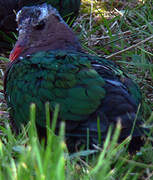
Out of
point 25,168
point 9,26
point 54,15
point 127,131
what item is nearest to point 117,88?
point 127,131

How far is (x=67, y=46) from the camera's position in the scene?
7.79 feet

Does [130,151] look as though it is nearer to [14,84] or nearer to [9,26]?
[14,84]

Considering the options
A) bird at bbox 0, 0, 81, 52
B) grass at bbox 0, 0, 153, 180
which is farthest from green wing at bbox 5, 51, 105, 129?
bird at bbox 0, 0, 81, 52

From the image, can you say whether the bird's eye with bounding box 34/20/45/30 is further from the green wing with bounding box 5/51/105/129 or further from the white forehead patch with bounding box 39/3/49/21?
the green wing with bounding box 5/51/105/129

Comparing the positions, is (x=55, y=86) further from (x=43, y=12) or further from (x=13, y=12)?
(x=13, y=12)

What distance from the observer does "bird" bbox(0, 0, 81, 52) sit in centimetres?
325

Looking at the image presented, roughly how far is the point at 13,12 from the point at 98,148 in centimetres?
205

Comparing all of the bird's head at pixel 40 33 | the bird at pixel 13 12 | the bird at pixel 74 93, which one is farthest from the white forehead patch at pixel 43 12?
the bird at pixel 13 12

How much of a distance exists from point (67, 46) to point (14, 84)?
0.44 metres

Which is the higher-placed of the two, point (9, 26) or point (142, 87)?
point (9, 26)

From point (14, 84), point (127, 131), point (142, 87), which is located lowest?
point (142, 87)

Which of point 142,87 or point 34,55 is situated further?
point 142,87

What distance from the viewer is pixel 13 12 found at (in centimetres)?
328

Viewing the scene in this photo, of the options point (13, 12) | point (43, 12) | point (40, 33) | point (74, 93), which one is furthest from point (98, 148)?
point (13, 12)
